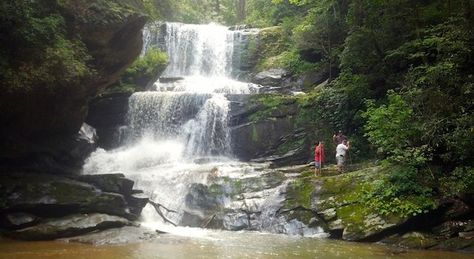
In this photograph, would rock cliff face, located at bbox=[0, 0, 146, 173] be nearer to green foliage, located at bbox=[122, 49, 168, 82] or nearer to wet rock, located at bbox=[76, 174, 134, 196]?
wet rock, located at bbox=[76, 174, 134, 196]

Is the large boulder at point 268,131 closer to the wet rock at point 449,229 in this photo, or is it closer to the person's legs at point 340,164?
the person's legs at point 340,164

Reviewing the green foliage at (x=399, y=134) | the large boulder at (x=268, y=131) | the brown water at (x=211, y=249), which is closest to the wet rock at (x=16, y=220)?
the brown water at (x=211, y=249)

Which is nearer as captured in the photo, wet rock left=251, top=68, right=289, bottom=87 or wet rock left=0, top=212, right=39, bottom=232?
wet rock left=0, top=212, right=39, bottom=232

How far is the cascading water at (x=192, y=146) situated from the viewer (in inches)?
584

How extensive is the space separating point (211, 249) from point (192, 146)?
37.2 feet

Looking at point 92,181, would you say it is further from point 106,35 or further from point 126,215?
point 106,35

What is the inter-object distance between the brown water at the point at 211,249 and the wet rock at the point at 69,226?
1.40 feet

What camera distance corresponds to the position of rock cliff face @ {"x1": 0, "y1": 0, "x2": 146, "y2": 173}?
1318cm

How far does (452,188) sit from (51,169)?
12611mm

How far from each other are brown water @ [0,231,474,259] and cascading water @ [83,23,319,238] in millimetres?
2117

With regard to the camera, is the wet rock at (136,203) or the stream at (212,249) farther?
the wet rock at (136,203)

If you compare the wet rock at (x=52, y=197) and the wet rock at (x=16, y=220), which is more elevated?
the wet rock at (x=52, y=197)

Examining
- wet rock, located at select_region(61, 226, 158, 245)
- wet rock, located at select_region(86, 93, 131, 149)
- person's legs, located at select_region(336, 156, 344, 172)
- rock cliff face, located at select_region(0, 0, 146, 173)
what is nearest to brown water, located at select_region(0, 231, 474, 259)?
wet rock, located at select_region(61, 226, 158, 245)

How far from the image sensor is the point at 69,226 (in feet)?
38.2
